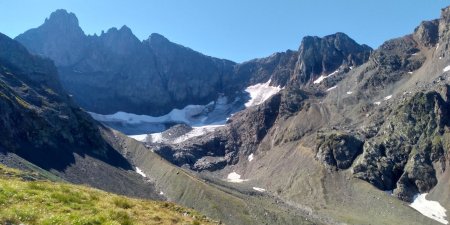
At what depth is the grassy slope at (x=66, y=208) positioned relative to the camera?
19281 millimetres

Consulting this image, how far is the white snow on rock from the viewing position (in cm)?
17675

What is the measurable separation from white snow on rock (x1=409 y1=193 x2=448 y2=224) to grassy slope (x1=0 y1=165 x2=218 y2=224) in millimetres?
174204

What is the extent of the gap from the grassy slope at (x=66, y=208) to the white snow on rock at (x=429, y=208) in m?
174

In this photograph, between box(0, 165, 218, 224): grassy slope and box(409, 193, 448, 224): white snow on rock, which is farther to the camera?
box(409, 193, 448, 224): white snow on rock

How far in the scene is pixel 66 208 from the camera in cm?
2173

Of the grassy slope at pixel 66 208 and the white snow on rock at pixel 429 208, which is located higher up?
the grassy slope at pixel 66 208

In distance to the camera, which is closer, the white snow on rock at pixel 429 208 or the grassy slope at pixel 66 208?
the grassy slope at pixel 66 208

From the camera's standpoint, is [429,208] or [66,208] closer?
[66,208]

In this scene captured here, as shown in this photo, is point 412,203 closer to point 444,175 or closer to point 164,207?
point 444,175

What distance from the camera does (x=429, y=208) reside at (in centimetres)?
18562

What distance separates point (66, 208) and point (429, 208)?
619 feet

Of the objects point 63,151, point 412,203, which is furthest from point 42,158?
point 412,203

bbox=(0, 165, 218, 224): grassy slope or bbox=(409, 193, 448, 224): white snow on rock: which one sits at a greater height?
bbox=(0, 165, 218, 224): grassy slope

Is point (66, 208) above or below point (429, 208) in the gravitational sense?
above
